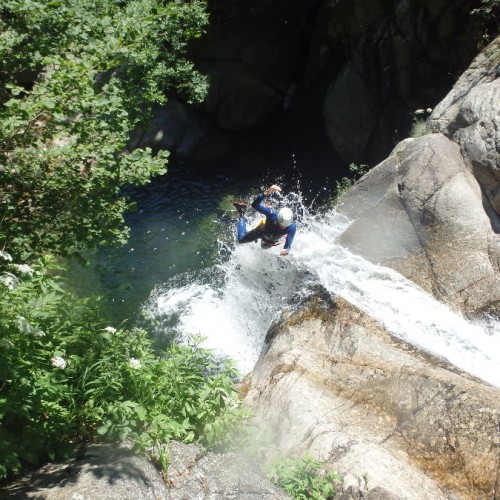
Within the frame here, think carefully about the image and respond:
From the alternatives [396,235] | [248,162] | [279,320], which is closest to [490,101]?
[396,235]

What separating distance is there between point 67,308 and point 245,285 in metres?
7.07

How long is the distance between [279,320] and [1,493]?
17.2 feet

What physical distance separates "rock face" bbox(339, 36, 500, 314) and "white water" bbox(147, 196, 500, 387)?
45 cm

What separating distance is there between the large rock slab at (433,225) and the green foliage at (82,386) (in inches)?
245

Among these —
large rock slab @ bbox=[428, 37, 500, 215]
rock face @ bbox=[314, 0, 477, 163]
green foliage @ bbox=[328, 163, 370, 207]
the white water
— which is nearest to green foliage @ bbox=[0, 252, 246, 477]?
the white water

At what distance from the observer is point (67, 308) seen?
5.00 meters

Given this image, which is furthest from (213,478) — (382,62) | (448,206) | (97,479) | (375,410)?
(382,62)

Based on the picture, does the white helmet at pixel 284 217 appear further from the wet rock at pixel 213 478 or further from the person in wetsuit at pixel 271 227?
the wet rock at pixel 213 478

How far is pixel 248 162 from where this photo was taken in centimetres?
1950

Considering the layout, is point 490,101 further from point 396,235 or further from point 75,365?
point 75,365

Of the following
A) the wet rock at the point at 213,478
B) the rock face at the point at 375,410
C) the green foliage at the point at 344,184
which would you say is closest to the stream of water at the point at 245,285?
the rock face at the point at 375,410

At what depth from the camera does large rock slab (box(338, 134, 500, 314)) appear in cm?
953

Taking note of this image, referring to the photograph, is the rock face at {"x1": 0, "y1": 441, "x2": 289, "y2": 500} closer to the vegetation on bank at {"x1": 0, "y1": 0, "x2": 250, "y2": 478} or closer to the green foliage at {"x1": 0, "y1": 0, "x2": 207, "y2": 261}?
the vegetation on bank at {"x1": 0, "y1": 0, "x2": 250, "y2": 478}

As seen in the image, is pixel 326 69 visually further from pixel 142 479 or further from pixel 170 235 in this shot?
pixel 142 479
